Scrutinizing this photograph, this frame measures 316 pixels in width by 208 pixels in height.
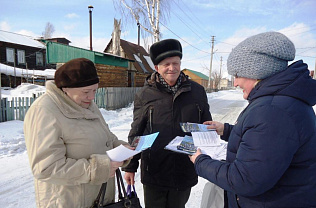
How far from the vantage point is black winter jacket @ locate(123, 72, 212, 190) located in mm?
2082

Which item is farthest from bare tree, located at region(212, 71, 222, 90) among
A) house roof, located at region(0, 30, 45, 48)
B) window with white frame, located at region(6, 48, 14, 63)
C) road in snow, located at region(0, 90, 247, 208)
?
road in snow, located at region(0, 90, 247, 208)

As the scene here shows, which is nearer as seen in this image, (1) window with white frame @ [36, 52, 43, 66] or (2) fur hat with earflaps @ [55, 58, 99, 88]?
(2) fur hat with earflaps @ [55, 58, 99, 88]

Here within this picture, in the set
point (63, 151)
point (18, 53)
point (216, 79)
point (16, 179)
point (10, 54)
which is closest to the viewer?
point (63, 151)

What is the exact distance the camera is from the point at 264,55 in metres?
1.16

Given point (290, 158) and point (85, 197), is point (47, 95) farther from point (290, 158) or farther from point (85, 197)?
point (290, 158)

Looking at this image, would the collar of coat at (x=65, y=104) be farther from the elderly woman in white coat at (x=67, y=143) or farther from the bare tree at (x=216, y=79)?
the bare tree at (x=216, y=79)

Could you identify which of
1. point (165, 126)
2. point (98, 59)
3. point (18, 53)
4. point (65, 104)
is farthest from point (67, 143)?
point (18, 53)

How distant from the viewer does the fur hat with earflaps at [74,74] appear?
4.90ft

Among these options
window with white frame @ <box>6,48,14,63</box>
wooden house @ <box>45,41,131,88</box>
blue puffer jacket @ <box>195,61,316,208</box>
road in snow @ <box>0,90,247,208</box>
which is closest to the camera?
blue puffer jacket @ <box>195,61,316,208</box>

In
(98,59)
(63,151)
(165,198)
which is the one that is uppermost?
(98,59)

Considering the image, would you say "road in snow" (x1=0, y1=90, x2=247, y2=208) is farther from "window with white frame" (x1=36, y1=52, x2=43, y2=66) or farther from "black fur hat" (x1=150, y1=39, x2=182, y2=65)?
"window with white frame" (x1=36, y1=52, x2=43, y2=66)

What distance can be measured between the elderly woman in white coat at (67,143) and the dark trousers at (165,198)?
739 mm

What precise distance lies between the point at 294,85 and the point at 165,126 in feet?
4.14

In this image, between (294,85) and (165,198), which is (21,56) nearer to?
(165,198)
